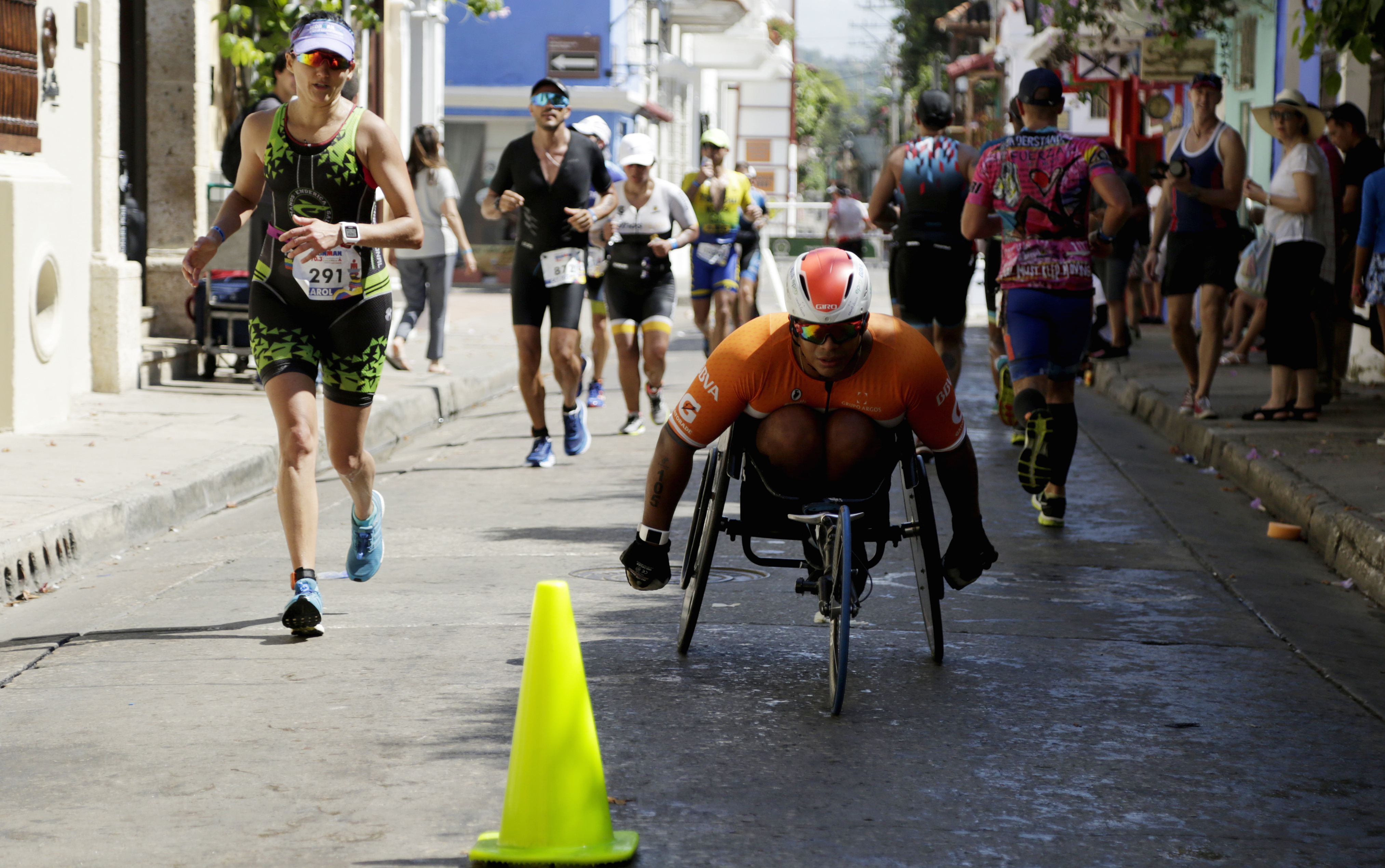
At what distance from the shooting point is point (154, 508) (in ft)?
26.7

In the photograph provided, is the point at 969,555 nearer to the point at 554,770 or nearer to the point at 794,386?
the point at 794,386

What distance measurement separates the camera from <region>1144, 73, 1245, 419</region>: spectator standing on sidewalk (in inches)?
428

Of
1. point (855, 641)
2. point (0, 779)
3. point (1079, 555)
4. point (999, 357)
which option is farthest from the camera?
point (999, 357)

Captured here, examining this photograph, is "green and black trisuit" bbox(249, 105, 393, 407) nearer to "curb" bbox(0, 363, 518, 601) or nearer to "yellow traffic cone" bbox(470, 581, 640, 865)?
"curb" bbox(0, 363, 518, 601)

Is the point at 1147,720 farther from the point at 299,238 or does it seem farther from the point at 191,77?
the point at 191,77

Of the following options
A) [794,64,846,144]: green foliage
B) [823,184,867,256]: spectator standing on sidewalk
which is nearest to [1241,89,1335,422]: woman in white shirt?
[823,184,867,256]: spectator standing on sidewalk

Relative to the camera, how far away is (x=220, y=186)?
1357 centimetres

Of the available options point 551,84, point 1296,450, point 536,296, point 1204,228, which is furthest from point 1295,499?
point 551,84

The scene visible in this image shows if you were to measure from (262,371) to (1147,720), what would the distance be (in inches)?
119

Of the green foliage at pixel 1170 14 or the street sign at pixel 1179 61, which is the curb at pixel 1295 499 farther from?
the street sign at pixel 1179 61

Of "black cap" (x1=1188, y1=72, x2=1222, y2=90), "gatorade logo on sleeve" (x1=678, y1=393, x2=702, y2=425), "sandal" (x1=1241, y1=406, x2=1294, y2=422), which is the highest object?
"black cap" (x1=1188, y1=72, x2=1222, y2=90)

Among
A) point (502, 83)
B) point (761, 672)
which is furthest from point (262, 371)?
point (502, 83)

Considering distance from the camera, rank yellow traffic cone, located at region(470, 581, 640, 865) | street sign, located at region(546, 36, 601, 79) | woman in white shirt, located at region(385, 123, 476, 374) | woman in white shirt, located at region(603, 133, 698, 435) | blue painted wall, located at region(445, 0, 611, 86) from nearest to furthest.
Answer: yellow traffic cone, located at region(470, 581, 640, 865)
woman in white shirt, located at region(603, 133, 698, 435)
woman in white shirt, located at region(385, 123, 476, 374)
blue painted wall, located at region(445, 0, 611, 86)
street sign, located at region(546, 36, 601, 79)

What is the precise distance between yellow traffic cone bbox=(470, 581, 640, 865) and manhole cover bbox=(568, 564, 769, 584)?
292 centimetres
